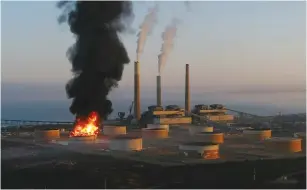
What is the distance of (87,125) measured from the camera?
175ft

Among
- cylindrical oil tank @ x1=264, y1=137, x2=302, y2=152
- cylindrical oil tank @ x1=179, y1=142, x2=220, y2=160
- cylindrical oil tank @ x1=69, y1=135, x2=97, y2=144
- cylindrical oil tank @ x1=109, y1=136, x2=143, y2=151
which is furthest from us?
cylindrical oil tank @ x1=69, y1=135, x2=97, y2=144

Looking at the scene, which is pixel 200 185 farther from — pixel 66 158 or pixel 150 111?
pixel 150 111

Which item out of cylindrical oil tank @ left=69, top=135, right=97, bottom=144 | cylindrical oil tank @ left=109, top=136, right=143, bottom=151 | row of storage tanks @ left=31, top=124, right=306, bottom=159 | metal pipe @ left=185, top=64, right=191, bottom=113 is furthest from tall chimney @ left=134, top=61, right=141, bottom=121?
cylindrical oil tank @ left=109, top=136, right=143, bottom=151

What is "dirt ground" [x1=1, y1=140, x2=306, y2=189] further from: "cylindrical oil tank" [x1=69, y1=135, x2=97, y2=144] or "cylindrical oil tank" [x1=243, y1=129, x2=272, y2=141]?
"cylindrical oil tank" [x1=243, y1=129, x2=272, y2=141]

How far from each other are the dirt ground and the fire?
1457 cm

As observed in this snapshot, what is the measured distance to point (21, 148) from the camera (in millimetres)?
43906

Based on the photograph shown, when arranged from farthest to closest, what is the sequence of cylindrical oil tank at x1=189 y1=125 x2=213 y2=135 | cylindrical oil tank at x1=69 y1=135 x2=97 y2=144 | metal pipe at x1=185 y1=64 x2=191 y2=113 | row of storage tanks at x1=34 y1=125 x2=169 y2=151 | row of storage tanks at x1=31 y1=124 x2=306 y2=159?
metal pipe at x1=185 y1=64 x2=191 y2=113 < cylindrical oil tank at x1=189 y1=125 x2=213 y2=135 < cylindrical oil tank at x1=69 y1=135 x2=97 y2=144 < row of storage tanks at x1=34 y1=125 x2=169 y2=151 < row of storage tanks at x1=31 y1=124 x2=306 y2=159

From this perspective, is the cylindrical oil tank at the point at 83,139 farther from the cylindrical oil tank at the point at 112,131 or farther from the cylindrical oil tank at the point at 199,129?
the cylindrical oil tank at the point at 199,129

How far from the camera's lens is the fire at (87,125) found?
174ft

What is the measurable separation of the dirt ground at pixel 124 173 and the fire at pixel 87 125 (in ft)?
47.8

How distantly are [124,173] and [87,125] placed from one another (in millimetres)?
24079

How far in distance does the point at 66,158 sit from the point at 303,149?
2027 cm

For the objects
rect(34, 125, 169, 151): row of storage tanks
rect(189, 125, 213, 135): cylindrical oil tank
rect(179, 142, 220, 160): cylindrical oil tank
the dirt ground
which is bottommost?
the dirt ground

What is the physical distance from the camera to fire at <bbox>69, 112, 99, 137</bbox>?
53.0 metres
